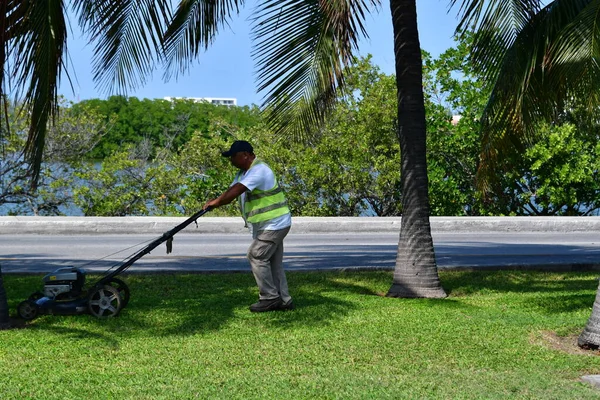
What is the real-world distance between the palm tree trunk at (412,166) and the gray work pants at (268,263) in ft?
5.18

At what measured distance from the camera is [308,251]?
14.3 m

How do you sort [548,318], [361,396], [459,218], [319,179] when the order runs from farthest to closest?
[319,179], [459,218], [548,318], [361,396]

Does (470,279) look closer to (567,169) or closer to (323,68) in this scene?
(323,68)

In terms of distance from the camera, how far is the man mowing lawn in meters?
8.14

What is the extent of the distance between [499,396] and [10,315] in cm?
479

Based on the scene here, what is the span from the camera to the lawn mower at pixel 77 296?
7.91 meters

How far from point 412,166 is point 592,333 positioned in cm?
304

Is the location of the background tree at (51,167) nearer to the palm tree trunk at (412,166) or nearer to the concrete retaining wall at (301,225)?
the concrete retaining wall at (301,225)

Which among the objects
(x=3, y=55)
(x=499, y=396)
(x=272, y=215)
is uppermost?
(x=3, y=55)

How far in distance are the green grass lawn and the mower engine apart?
0.24 metres

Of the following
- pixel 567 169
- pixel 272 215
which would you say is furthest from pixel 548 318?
pixel 567 169

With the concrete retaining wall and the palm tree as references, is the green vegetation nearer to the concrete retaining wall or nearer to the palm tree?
the concrete retaining wall

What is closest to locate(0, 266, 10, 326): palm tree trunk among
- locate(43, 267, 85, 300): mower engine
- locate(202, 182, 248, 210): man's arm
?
locate(43, 267, 85, 300): mower engine

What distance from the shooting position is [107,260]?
42.0ft
